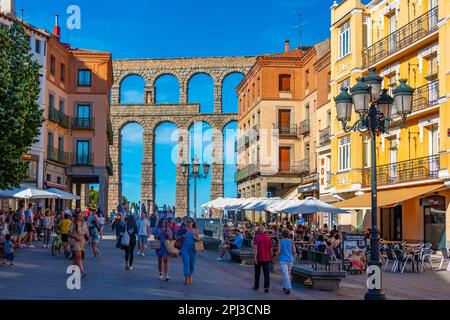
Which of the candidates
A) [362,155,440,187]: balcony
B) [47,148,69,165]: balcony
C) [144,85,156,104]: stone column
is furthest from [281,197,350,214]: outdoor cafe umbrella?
[144,85,156,104]: stone column

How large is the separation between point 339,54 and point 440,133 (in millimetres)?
11485

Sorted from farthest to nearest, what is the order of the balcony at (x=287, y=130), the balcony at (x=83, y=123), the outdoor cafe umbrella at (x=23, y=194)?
the balcony at (x=287, y=130) → the balcony at (x=83, y=123) → the outdoor cafe umbrella at (x=23, y=194)

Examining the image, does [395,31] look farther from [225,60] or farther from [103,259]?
[225,60]

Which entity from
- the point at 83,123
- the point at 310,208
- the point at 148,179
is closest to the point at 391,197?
the point at 310,208

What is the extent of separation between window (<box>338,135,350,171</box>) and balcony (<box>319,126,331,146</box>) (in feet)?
13.6

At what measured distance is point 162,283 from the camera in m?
16.0

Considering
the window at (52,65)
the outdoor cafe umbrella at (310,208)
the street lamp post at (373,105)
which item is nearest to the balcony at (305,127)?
the window at (52,65)

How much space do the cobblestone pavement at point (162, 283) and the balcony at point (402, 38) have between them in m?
11.1

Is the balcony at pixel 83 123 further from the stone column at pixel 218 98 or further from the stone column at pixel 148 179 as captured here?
the stone column at pixel 218 98

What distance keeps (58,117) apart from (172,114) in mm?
22939

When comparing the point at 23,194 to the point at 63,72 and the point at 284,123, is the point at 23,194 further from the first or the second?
the point at 284,123

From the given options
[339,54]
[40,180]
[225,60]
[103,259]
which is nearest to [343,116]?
[103,259]

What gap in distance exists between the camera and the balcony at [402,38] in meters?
27.2
